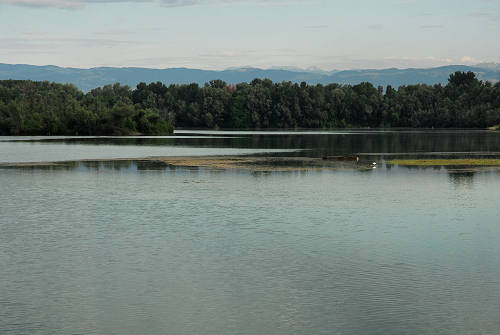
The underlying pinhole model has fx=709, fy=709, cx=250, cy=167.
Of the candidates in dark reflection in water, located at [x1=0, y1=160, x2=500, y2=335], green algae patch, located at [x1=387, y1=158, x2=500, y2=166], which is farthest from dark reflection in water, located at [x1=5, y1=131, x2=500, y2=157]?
dark reflection in water, located at [x1=0, y1=160, x2=500, y2=335]

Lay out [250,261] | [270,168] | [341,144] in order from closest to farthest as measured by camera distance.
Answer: [250,261] < [270,168] < [341,144]

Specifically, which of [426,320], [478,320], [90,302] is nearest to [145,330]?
[90,302]

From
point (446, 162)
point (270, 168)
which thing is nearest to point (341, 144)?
point (446, 162)

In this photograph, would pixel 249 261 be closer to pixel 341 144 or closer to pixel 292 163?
pixel 292 163

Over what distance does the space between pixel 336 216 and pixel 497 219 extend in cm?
587

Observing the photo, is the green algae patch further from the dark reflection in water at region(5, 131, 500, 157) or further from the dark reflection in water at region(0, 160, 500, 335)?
the dark reflection in water at region(0, 160, 500, 335)

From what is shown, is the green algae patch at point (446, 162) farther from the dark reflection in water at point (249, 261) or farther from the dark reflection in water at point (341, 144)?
the dark reflection in water at point (249, 261)

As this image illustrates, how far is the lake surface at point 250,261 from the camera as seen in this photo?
13742 mm

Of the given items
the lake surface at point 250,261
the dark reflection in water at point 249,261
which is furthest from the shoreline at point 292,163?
the dark reflection in water at point 249,261

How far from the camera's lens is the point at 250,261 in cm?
1872

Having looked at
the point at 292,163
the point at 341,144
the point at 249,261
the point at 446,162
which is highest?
the point at 249,261

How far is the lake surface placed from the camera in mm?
13742

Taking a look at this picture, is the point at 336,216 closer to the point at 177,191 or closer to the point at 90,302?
the point at 177,191

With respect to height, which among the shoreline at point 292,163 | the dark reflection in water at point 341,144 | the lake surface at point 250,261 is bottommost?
the dark reflection in water at point 341,144
